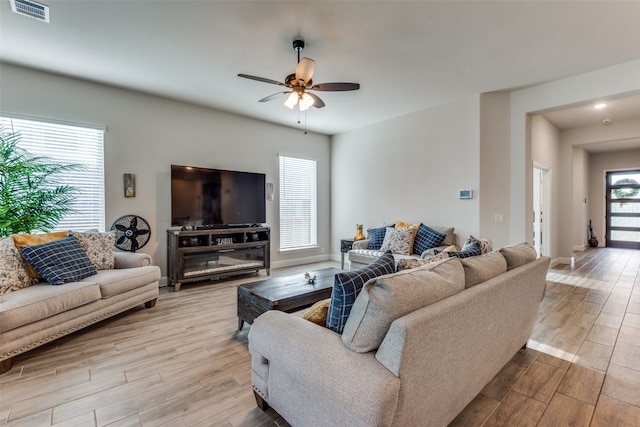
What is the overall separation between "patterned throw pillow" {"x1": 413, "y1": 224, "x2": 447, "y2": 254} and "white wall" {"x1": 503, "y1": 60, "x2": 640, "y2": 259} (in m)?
1.05

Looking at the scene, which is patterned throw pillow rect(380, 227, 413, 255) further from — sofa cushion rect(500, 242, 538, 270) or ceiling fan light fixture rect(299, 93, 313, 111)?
ceiling fan light fixture rect(299, 93, 313, 111)

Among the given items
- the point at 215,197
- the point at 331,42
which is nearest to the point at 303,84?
the point at 331,42

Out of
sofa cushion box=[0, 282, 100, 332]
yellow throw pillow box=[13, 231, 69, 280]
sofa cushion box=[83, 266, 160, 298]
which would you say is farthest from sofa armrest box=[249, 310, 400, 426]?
yellow throw pillow box=[13, 231, 69, 280]

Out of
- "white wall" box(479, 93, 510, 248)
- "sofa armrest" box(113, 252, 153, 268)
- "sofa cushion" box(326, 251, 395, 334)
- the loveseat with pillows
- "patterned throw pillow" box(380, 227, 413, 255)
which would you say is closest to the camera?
"sofa cushion" box(326, 251, 395, 334)

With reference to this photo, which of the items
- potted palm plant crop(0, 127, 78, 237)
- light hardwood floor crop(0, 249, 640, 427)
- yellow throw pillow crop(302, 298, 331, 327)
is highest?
potted palm plant crop(0, 127, 78, 237)

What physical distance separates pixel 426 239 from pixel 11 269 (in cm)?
470

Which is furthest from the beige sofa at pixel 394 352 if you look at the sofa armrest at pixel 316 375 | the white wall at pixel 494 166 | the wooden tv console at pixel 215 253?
the wooden tv console at pixel 215 253

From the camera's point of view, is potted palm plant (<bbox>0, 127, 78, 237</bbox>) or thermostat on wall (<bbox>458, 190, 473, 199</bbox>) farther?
thermostat on wall (<bbox>458, 190, 473, 199</bbox>)

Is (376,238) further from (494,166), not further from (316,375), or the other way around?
(316,375)

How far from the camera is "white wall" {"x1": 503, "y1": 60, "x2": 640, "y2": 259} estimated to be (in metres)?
3.51

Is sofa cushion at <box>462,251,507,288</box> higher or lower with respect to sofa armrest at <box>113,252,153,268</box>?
higher

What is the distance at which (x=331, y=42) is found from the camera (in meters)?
2.85

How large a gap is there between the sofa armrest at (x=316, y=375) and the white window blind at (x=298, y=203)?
424 centimetres

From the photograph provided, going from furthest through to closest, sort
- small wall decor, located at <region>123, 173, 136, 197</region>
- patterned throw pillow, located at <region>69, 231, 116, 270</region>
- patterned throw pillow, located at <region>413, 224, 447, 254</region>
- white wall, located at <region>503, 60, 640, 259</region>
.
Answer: patterned throw pillow, located at <region>413, 224, 447, 254</region> → small wall decor, located at <region>123, 173, 136, 197</region> → white wall, located at <region>503, 60, 640, 259</region> → patterned throw pillow, located at <region>69, 231, 116, 270</region>
